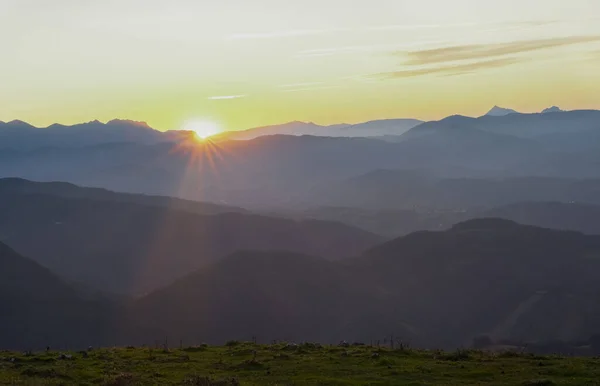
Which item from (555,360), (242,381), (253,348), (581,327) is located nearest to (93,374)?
(242,381)

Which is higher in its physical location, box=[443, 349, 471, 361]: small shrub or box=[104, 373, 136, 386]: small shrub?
box=[104, 373, 136, 386]: small shrub

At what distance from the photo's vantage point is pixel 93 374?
2538 centimetres

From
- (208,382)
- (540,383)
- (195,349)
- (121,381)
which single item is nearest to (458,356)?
(540,383)

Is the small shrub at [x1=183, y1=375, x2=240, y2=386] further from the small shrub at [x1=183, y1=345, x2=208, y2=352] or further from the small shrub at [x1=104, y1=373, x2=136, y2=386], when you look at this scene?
the small shrub at [x1=183, y1=345, x2=208, y2=352]

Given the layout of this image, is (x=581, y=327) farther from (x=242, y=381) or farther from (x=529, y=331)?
(x=242, y=381)

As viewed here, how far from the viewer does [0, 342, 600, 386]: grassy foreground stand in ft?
79.0

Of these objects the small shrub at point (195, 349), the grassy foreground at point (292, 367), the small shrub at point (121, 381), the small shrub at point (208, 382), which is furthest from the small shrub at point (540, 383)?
the small shrub at point (195, 349)

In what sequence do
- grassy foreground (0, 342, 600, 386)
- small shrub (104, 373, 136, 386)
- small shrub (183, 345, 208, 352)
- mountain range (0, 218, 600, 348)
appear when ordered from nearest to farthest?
1. small shrub (104, 373, 136, 386)
2. grassy foreground (0, 342, 600, 386)
3. small shrub (183, 345, 208, 352)
4. mountain range (0, 218, 600, 348)

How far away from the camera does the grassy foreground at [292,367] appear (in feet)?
79.0

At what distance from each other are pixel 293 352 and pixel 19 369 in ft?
44.0

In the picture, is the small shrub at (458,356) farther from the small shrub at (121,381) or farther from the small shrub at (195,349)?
the small shrub at (121,381)

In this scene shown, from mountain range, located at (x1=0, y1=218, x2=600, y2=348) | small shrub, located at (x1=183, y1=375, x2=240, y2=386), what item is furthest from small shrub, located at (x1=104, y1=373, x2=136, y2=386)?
mountain range, located at (x1=0, y1=218, x2=600, y2=348)

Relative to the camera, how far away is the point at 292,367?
92.0 ft

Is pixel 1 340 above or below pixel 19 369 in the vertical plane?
below
